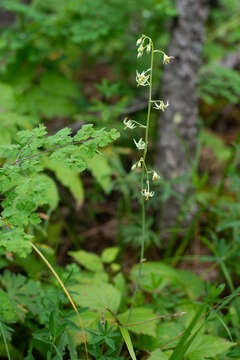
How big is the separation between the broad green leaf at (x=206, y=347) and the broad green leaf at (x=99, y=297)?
1.30 ft

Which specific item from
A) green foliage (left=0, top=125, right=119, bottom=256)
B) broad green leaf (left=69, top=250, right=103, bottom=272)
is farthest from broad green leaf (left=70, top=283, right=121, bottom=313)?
green foliage (left=0, top=125, right=119, bottom=256)

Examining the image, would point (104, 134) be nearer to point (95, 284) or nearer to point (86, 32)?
point (95, 284)

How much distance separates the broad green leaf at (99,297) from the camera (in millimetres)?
1610

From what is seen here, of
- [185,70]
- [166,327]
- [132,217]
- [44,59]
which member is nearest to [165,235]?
[132,217]

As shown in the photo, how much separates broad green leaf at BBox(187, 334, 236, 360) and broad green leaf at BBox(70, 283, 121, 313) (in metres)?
0.39

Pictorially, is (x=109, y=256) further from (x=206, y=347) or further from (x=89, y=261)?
(x=206, y=347)

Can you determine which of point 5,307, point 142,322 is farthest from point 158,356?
point 5,307

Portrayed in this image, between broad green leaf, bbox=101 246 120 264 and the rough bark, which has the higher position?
the rough bark

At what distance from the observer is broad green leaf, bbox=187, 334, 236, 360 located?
1.41 metres

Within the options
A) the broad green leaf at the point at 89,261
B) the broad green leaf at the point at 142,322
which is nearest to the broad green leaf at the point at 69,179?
the broad green leaf at the point at 89,261

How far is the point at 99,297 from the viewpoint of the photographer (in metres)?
1.66

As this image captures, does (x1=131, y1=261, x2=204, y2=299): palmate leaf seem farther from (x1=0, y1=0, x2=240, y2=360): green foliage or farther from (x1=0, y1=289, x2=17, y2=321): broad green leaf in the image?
(x1=0, y1=289, x2=17, y2=321): broad green leaf

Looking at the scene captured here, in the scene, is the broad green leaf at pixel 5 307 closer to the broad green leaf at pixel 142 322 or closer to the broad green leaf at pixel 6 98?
the broad green leaf at pixel 142 322

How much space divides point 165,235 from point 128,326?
1293 millimetres
